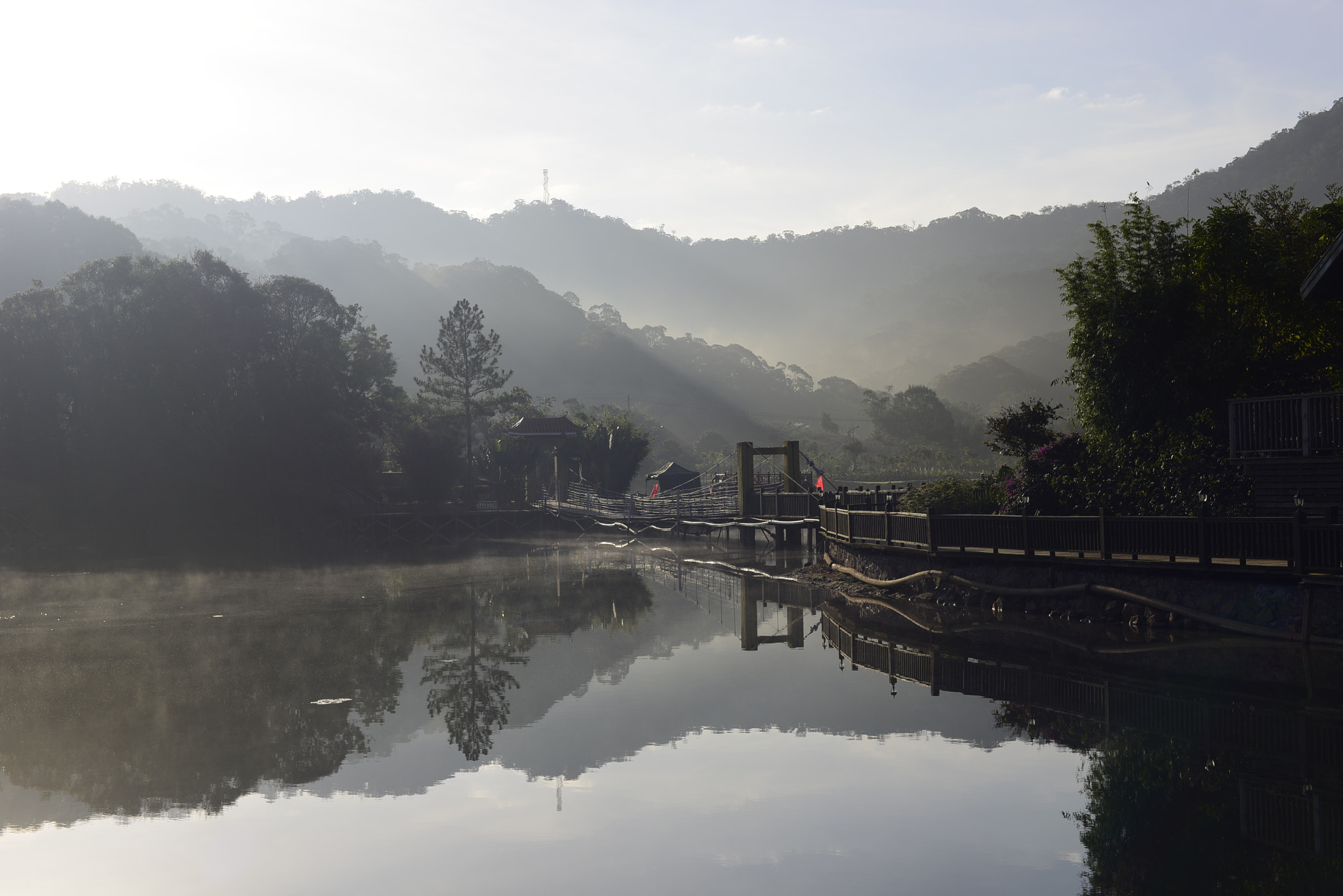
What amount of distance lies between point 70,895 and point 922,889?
6.66m

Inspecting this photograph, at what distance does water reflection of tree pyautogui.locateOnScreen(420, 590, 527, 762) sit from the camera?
13.2m

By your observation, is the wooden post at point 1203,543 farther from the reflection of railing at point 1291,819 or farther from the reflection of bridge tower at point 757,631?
the reflection of railing at point 1291,819

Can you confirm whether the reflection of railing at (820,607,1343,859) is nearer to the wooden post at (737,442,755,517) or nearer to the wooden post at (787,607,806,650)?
the wooden post at (787,607,806,650)

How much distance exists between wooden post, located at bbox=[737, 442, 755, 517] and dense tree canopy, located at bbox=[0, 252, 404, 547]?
30524 mm

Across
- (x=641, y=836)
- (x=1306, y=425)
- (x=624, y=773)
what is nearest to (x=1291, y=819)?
(x=641, y=836)

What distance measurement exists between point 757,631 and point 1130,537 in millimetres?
7610

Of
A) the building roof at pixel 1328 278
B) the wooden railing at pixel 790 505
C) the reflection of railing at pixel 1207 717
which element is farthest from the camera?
the wooden railing at pixel 790 505

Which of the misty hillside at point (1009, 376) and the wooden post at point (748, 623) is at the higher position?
the misty hillside at point (1009, 376)

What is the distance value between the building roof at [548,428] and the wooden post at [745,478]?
2677cm

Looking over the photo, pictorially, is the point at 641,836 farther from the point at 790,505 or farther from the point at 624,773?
the point at 790,505

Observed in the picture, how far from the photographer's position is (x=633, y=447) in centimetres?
7000

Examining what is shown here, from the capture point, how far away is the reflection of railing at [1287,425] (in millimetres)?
16922

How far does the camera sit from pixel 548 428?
66750 mm

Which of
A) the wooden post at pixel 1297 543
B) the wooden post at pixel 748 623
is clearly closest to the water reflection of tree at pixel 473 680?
the wooden post at pixel 748 623
